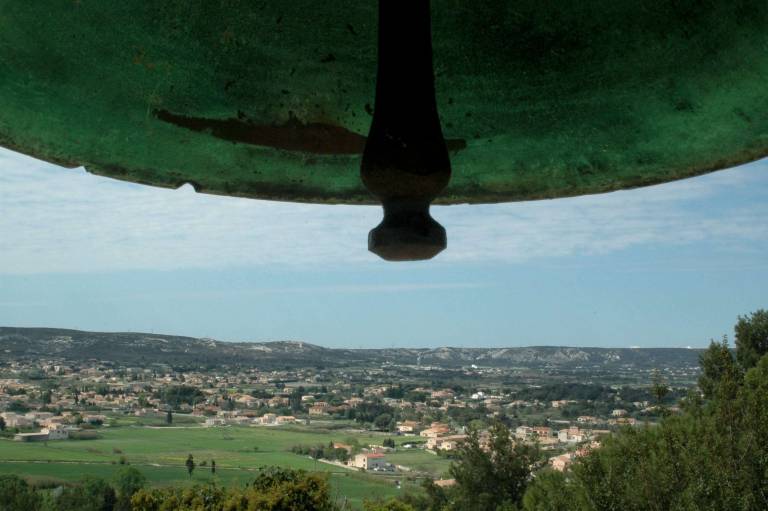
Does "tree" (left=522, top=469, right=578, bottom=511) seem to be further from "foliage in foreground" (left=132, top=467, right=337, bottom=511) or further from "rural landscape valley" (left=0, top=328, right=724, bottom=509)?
"rural landscape valley" (left=0, top=328, right=724, bottom=509)

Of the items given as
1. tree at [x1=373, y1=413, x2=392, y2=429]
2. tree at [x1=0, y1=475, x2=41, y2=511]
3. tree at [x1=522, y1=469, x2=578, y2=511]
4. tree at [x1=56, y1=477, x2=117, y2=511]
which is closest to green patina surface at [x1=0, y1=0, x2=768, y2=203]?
tree at [x1=522, y1=469, x2=578, y2=511]

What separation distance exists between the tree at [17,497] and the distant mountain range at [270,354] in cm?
5032

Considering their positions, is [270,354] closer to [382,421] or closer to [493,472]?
[382,421]

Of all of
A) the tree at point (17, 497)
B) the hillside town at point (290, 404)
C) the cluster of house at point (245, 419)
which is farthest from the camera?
the cluster of house at point (245, 419)

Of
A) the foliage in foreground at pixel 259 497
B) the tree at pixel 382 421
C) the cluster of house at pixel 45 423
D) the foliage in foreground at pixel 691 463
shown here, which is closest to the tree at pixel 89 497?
the foliage in foreground at pixel 259 497

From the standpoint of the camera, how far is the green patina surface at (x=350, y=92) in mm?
1268

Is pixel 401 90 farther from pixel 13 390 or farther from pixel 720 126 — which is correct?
pixel 13 390

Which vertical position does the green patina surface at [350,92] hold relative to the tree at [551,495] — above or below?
above

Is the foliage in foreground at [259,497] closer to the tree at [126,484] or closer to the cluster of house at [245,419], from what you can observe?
the tree at [126,484]

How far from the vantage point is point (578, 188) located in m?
1.42

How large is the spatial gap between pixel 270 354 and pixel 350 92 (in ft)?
408

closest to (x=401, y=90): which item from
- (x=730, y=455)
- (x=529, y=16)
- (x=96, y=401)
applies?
(x=529, y=16)

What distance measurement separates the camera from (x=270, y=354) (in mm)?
124062

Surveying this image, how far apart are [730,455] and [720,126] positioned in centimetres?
2092
